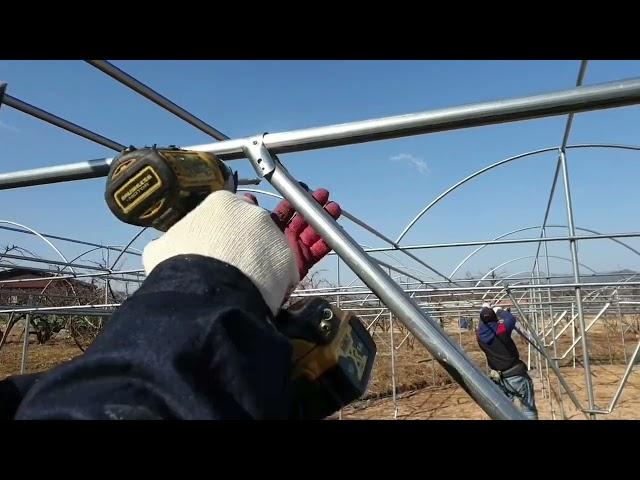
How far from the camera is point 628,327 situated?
2117cm

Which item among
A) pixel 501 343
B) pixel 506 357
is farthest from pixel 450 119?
pixel 506 357

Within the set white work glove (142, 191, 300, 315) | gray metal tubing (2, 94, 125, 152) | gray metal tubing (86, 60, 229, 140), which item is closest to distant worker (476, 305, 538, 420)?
gray metal tubing (86, 60, 229, 140)

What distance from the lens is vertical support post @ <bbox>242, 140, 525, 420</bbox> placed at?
755 millimetres

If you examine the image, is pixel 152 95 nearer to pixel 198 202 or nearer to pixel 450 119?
pixel 198 202

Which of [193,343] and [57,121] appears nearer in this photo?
[193,343]

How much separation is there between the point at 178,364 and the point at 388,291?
0.44m

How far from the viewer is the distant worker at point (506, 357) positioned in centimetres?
656

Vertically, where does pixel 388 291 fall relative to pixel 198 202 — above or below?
below

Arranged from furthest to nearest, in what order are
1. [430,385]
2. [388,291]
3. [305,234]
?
[430,385] → [305,234] → [388,291]

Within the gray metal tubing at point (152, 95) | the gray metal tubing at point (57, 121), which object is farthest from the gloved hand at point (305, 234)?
the gray metal tubing at point (57, 121)

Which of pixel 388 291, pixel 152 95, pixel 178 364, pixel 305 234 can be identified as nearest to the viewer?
pixel 178 364

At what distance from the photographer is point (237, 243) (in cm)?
77
